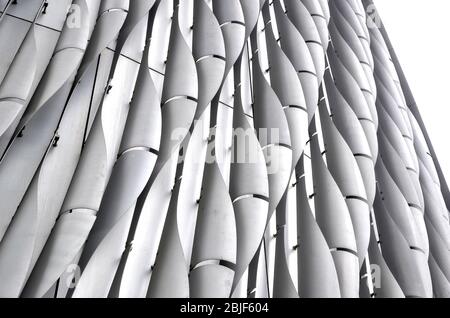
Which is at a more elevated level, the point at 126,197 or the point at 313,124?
the point at 313,124

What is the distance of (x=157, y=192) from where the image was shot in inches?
291

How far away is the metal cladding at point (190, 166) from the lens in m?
6.49

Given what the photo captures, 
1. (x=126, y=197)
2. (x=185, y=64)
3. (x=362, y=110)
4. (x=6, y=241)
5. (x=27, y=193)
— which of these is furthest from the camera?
(x=362, y=110)

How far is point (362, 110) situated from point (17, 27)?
7.35 m

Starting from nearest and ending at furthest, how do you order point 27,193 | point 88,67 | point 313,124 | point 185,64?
point 27,193
point 88,67
point 185,64
point 313,124

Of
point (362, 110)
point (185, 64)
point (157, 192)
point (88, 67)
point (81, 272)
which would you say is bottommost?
point (81, 272)

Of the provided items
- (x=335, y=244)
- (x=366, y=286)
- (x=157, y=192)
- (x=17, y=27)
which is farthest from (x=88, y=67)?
(x=366, y=286)

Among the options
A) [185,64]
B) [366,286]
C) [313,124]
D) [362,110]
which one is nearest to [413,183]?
[362,110]

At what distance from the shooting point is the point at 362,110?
506 inches

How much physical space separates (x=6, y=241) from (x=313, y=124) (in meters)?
6.52

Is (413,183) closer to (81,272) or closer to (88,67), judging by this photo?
(88,67)

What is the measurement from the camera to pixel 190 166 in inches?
314

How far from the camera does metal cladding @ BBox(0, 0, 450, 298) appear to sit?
21.3 feet

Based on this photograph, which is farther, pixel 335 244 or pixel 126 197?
pixel 335 244
